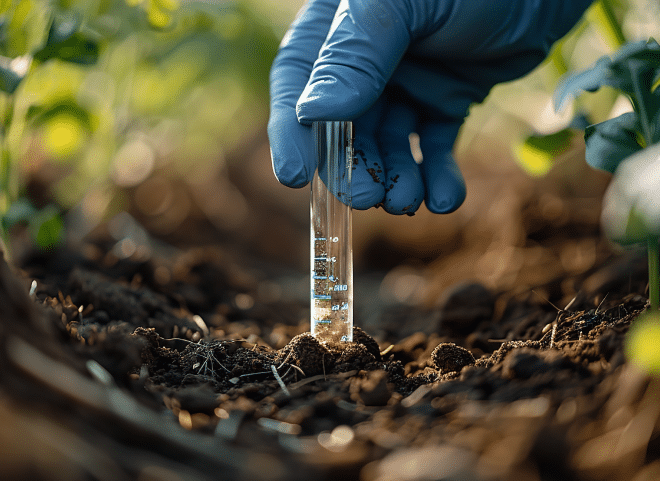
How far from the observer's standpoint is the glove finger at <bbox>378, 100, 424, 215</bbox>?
1063 mm

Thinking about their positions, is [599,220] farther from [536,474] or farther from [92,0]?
[92,0]

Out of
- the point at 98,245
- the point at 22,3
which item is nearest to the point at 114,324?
the point at 22,3

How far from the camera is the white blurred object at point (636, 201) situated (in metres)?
0.50

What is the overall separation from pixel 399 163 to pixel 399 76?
33 cm

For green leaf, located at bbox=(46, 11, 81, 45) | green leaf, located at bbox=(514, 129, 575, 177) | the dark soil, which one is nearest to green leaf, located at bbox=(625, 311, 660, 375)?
the dark soil

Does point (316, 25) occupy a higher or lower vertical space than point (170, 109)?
higher

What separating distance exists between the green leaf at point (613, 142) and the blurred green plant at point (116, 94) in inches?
46.2

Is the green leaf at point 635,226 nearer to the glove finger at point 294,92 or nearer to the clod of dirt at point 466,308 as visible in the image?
the glove finger at point 294,92

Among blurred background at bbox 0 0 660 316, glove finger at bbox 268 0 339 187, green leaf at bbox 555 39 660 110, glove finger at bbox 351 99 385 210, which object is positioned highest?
green leaf at bbox 555 39 660 110

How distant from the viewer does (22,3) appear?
3.71 feet

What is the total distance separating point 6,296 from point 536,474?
0.61m

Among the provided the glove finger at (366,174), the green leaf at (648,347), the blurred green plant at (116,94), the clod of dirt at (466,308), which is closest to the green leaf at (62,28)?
the blurred green plant at (116,94)

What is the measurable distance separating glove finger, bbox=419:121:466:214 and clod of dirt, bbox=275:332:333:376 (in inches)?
17.7

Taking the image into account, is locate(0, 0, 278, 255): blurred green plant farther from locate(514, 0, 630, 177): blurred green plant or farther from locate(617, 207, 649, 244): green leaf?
locate(617, 207, 649, 244): green leaf
